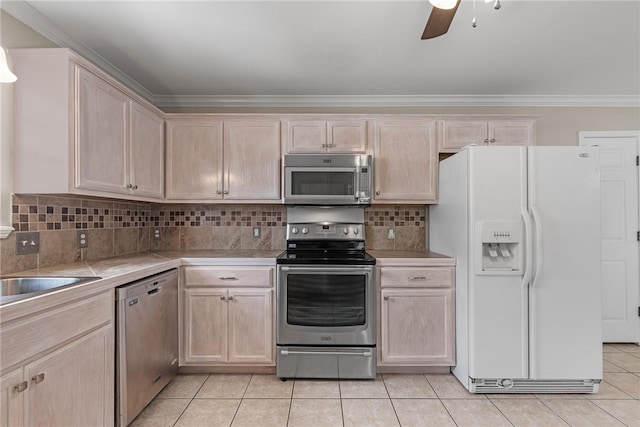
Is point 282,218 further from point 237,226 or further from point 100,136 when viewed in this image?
point 100,136

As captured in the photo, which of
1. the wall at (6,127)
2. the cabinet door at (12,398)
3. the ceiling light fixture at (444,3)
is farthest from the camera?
the wall at (6,127)

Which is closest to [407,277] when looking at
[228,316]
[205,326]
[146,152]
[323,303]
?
[323,303]

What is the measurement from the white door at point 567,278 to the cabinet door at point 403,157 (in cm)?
88

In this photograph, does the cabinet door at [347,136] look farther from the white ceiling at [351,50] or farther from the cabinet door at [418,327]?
the cabinet door at [418,327]

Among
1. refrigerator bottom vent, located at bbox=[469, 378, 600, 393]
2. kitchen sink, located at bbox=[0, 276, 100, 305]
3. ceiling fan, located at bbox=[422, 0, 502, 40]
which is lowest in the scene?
refrigerator bottom vent, located at bbox=[469, 378, 600, 393]

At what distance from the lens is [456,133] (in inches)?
113

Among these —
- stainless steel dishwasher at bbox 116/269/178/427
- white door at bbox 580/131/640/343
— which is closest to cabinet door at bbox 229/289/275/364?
stainless steel dishwasher at bbox 116/269/178/427

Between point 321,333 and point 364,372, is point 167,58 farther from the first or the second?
point 364,372

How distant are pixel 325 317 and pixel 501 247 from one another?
4.40 feet

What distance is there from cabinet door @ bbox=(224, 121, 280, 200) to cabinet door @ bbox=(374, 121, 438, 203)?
2.99ft

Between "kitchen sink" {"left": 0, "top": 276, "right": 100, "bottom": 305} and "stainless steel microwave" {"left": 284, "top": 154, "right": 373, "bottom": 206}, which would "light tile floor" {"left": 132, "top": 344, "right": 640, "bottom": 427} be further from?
"stainless steel microwave" {"left": 284, "top": 154, "right": 373, "bottom": 206}

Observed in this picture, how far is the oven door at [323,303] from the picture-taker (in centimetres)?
239

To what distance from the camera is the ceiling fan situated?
130 cm

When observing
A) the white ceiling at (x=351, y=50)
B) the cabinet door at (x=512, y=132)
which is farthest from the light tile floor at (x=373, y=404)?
the white ceiling at (x=351, y=50)
